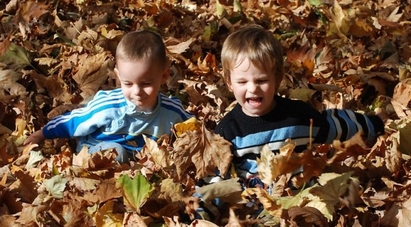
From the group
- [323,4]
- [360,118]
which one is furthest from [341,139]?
[323,4]

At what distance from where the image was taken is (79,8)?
210 inches

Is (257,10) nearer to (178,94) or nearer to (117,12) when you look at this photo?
(117,12)

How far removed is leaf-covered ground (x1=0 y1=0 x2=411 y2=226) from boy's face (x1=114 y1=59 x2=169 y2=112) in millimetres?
233

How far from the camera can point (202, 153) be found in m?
2.78

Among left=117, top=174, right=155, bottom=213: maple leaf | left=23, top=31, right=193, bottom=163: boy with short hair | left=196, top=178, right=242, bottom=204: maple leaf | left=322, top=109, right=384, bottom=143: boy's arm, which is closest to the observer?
left=117, top=174, right=155, bottom=213: maple leaf

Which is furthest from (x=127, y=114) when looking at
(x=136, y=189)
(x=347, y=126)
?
(x=347, y=126)

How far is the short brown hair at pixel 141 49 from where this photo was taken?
335 cm

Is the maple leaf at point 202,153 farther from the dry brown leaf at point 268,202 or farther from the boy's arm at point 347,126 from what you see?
the boy's arm at point 347,126

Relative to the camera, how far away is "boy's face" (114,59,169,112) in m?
3.34

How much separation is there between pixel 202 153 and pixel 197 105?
1.29m

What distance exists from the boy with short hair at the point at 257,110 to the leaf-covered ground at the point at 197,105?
142mm

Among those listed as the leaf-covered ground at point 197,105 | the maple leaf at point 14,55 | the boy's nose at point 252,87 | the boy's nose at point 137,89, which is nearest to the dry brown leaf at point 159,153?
the leaf-covered ground at point 197,105

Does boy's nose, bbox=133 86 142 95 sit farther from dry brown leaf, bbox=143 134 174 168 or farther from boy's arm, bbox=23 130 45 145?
boy's arm, bbox=23 130 45 145

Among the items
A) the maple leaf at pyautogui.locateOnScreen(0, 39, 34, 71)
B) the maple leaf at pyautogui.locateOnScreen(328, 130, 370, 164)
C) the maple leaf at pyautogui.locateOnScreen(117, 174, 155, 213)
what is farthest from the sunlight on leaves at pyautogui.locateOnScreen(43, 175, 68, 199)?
the maple leaf at pyautogui.locateOnScreen(0, 39, 34, 71)
